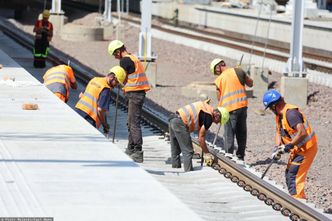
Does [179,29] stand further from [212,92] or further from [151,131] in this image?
[151,131]

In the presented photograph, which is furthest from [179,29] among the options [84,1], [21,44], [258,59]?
[84,1]

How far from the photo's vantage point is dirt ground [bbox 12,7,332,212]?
1677cm

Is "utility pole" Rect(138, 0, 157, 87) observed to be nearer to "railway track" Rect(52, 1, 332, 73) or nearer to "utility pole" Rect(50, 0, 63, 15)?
"railway track" Rect(52, 1, 332, 73)

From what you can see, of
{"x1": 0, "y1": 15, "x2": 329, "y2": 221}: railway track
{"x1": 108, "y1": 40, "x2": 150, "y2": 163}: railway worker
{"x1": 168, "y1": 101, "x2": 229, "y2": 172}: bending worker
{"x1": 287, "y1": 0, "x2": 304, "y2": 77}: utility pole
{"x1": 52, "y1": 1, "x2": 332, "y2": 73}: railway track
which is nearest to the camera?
{"x1": 0, "y1": 15, "x2": 329, "y2": 221}: railway track

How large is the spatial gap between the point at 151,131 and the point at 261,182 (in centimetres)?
588

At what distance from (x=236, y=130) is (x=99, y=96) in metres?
2.37

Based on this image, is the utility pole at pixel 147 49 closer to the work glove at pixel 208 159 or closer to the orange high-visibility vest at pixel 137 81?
the orange high-visibility vest at pixel 137 81

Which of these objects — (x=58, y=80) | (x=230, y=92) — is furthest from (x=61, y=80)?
(x=230, y=92)

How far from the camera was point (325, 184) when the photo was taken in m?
16.1

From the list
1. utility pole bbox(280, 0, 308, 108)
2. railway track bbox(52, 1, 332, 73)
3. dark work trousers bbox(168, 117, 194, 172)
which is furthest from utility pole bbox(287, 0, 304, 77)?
dark work trousers bbox(168, 117, 194, 172)

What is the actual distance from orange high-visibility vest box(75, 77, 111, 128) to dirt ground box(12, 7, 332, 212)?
8.75 feet

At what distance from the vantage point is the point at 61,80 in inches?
697

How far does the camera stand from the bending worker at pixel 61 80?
1745 cm

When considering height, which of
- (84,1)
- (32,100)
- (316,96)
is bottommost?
(84,1)
